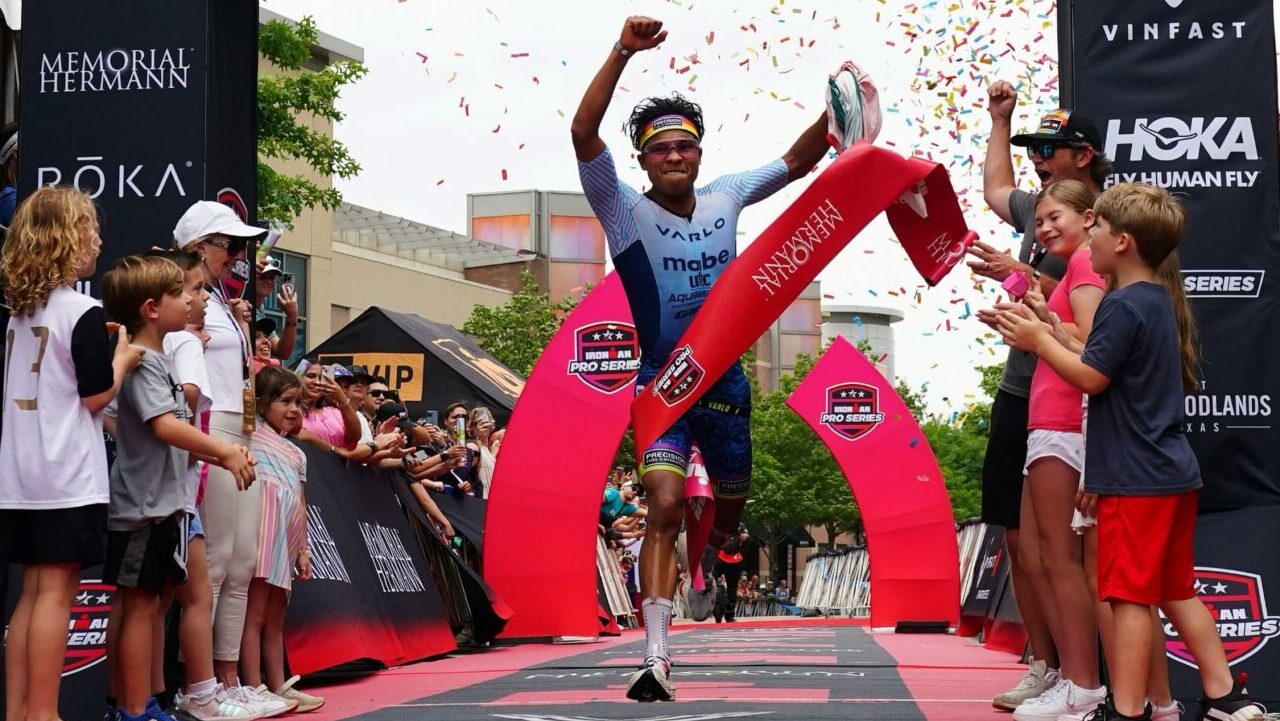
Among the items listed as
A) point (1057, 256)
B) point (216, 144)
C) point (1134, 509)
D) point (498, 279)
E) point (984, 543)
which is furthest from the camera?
point (498, 279)

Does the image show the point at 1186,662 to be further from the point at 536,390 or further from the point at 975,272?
the point at 536,390

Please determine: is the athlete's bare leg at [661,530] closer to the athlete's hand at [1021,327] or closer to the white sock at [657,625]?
the white sock at [657,625]

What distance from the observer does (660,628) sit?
21.2 feet

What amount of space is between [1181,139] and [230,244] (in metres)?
3.91

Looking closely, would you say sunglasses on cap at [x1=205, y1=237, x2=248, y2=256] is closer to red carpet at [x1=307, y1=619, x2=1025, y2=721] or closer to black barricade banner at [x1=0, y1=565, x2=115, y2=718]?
black barricade banner at [x1=0, y1=565, x2=115, y2=718]

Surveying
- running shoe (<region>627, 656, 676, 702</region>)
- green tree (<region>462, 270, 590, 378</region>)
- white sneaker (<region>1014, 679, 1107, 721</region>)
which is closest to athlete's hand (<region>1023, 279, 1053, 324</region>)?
white sneaker (<region>1014, 679, 1107, 721</region>)

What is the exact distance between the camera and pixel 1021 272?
19.8 ft

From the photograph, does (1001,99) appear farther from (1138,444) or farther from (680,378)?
(1138,444)

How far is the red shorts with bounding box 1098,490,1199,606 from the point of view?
16.2ft

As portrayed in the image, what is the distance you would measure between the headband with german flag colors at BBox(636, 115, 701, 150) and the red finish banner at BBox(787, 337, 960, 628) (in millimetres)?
14457

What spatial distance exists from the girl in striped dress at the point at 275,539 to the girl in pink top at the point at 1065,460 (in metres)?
3.22

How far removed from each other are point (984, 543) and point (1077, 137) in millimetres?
12419

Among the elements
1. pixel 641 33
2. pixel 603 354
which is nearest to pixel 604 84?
pixel 641 33

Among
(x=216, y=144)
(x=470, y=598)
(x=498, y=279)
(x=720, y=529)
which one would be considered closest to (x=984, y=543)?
(x=470, y=598)
